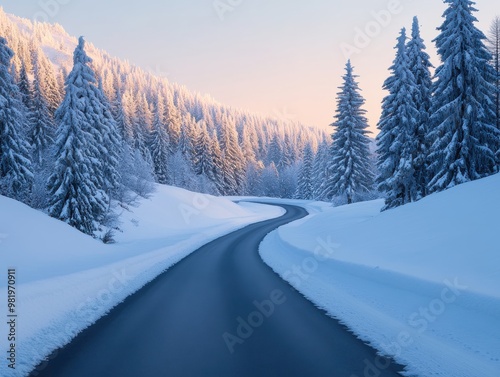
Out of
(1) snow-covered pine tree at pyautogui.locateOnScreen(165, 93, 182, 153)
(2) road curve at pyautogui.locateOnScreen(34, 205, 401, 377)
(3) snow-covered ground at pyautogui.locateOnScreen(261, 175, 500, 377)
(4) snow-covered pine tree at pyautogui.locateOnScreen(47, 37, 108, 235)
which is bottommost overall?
(2) road curve at pyautogui.locateOnScreen(34, 205, 401, 377)

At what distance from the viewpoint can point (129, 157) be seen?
35.8 meters

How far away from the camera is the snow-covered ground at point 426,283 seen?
14.9 ft

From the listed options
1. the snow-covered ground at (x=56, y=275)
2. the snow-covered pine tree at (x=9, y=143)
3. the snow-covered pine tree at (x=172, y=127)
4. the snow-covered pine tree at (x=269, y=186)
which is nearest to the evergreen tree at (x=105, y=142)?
the snow-covered pine tree at (x=9, y=143)

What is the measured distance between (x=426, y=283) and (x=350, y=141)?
34573mm

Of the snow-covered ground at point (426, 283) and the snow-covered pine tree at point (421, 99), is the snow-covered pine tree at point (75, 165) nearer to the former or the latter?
the snow-covered ground at point (426, 283)

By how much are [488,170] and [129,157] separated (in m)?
30.4

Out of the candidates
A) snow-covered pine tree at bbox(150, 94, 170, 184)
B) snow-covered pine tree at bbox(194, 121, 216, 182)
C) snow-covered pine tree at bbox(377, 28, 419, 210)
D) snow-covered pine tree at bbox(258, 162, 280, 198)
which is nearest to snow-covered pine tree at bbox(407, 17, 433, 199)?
snow-covered pine tree at bbox(377, 28, 419, 210)

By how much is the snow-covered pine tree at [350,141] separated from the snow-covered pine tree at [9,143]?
30.2 metres

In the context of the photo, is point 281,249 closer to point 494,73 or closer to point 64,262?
point 64,262

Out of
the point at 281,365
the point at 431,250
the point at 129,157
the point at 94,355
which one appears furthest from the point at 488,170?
the point at 129,157

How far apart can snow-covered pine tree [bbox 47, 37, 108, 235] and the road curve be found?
45.6 ft

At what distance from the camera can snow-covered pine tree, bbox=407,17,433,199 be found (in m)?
25.3

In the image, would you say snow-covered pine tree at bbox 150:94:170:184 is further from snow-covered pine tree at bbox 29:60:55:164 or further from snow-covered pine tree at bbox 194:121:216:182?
snow-covered pine tree at bbox 29:60:55:164

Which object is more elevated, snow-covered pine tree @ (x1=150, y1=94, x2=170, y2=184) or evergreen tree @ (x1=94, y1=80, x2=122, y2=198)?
snow-covered pine tree @ (x1=150, y1=94, x2=170, y2=184)
